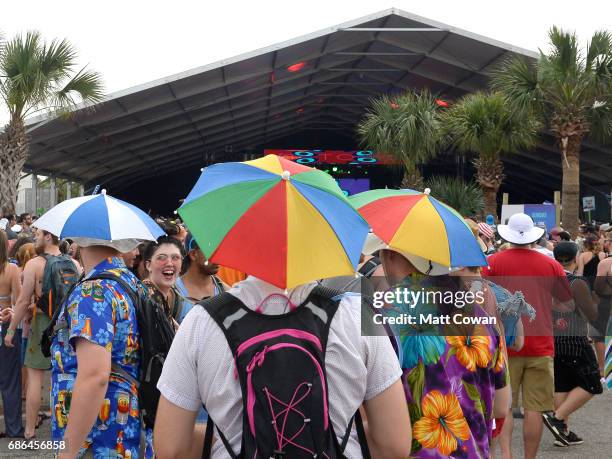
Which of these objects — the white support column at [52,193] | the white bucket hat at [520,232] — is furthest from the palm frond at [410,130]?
the white bucket hat at [520,232]

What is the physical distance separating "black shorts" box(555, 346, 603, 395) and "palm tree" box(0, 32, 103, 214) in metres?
14.7

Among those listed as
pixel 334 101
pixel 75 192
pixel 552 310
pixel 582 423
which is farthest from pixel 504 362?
pixel 75 192

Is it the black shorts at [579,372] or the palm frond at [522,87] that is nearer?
the black shorts at [579,372]

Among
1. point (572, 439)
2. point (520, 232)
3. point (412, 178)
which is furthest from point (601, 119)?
point (520, 232)

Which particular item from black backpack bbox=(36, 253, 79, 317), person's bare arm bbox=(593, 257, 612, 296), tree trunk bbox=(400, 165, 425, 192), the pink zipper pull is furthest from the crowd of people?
tree trunk bbox=(400, 165, 425, 192)

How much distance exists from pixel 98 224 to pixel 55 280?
349 cm

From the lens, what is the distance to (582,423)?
7.94 meters

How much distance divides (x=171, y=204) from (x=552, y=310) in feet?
139

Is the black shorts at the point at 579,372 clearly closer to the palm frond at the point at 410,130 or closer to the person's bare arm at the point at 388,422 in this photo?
the person's bare arm at the point at 388,422

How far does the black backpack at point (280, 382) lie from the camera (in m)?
2.02

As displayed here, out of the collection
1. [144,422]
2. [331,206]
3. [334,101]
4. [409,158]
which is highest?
[334,101]

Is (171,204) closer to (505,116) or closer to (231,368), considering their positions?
(505,116)

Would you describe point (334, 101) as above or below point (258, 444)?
above

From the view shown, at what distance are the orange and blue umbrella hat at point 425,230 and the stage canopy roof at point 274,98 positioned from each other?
18.8 m
